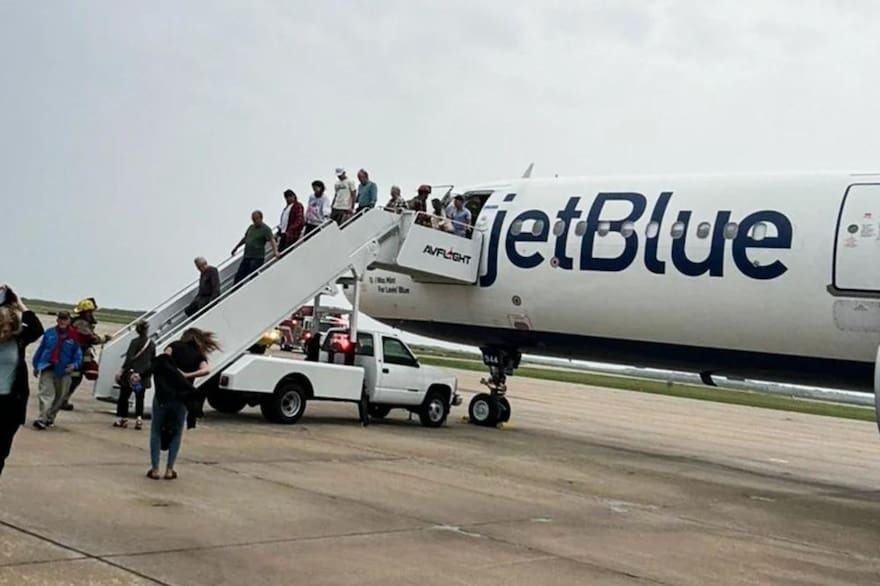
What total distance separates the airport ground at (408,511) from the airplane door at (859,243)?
3.38 meters

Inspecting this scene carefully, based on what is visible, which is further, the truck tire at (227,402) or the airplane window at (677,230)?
the truck tire at (227,402)

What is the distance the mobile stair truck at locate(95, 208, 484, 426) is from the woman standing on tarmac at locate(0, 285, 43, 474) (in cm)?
806

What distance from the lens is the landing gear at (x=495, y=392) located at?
2223 centimetres

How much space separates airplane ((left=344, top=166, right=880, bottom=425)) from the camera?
53.0 ft

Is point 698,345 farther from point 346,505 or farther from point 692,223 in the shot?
point 346,505

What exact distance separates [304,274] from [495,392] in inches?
221

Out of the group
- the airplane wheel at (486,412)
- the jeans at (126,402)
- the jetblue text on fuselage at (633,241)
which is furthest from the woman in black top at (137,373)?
the airplane wheel at (486,412)

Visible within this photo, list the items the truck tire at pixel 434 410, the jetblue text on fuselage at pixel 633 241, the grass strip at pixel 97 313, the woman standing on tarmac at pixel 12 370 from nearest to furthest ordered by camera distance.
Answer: the woman standing on tarmac at pixel 12 370
the jetblue text on fuselage at pixel 633 241
the truck tire at pixel 434 410
the grass strip at pixel 97 313

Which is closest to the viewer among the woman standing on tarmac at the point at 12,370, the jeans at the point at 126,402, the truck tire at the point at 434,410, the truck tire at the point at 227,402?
the woman standing on tarmac at the point at 12,370

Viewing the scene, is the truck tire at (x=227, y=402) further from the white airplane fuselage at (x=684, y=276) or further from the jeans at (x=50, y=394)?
the white airplane fuselage at (x=684, y=276)

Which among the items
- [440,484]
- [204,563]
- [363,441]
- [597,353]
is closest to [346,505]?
[440,484]

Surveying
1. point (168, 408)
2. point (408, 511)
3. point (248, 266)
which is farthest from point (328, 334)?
point (408, 511)

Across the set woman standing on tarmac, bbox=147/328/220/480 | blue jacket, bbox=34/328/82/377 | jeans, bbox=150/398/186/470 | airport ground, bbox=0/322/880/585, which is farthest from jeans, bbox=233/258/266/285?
jeans, bbox=150/398/186/470

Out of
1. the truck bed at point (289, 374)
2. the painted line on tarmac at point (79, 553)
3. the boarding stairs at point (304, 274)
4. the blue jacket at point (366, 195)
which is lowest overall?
the painted line on tarmac at point (79, 553)
